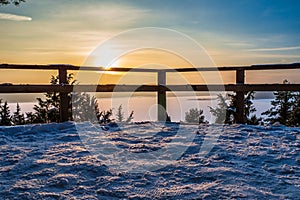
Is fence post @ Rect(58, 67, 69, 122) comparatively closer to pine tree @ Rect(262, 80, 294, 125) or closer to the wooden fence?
the wooden fence

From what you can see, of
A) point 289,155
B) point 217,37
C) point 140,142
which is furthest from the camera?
point 217,37

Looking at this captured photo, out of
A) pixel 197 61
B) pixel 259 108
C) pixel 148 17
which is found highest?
pixel 148 17

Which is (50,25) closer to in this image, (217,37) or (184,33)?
(184,33)

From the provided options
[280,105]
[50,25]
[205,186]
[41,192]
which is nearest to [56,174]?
[41,192]

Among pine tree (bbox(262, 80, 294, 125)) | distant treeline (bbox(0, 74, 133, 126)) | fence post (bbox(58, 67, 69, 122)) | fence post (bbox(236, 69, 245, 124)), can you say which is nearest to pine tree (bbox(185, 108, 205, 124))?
fence post (bbox(236, 69, 245, 124))

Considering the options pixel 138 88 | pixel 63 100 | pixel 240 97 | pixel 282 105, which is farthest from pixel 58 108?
pixel 282 105

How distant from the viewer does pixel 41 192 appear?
2367 millimetres

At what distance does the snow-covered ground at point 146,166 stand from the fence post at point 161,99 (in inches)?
74.4

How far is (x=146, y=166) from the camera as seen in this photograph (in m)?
3.09

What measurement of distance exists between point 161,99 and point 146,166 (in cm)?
363

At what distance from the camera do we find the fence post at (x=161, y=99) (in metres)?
6.62

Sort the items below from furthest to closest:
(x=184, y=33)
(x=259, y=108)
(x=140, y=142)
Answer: (x=259, y=108), (x=184, y=33), (x=140, y=142)

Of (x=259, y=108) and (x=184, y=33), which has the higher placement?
(x=184, y=33)

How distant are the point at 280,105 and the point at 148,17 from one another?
19999mm
